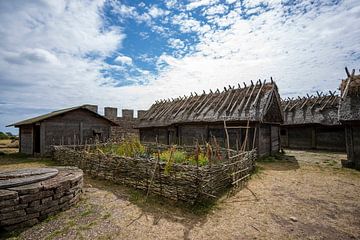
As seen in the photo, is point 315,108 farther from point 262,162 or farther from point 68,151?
point 68,151

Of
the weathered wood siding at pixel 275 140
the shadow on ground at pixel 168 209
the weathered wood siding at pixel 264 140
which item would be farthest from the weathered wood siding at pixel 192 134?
the shadow on ground at pixel 168 209

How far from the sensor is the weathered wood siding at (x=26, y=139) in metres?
16.2

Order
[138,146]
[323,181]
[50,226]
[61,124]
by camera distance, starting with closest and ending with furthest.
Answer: [50,226]
[323,181]
[138,146]
[61,124]

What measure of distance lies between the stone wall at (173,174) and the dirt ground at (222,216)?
0.34 metres

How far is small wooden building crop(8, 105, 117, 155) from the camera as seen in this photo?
15.1m

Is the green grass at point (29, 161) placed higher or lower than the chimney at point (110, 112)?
lower

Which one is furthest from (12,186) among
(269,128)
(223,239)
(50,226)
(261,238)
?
(269,128)

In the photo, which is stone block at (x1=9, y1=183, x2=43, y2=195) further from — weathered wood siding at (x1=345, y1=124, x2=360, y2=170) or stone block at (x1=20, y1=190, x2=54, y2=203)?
weathered wood siding at (x1=345, y1=124, x2=360, y2=170)

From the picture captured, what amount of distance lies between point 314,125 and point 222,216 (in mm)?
16650

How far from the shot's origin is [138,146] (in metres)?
10.7

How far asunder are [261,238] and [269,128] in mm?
11787

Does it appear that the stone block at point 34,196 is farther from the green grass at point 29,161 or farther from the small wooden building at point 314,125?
the small wooden building at point 314,125

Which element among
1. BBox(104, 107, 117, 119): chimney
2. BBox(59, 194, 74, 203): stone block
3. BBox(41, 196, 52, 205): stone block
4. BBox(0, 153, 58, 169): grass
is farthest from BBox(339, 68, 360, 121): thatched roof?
BBox(104, 107, 117, 119): chimney

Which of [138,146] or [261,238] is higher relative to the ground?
[138,146]
